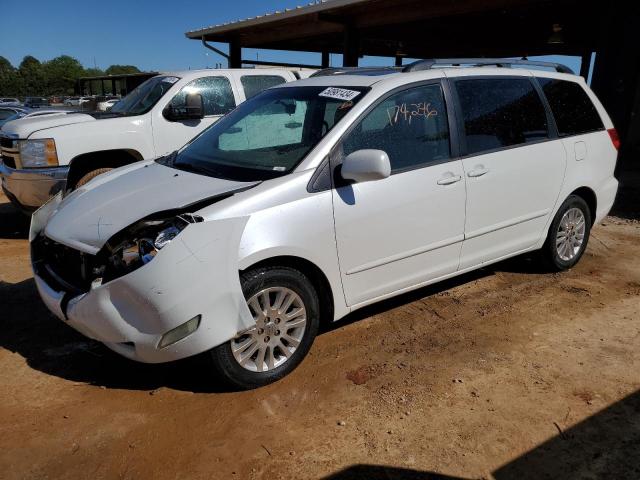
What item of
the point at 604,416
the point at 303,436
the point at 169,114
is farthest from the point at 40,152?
the point at 604,416

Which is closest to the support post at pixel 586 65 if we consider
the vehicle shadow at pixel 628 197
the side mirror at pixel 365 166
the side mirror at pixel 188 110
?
the vehicle shadow at pixel 628 197

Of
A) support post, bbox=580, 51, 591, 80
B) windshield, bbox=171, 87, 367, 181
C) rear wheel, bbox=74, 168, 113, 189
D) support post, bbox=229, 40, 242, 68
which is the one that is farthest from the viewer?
support post, bbox=229, 40, 242, 68

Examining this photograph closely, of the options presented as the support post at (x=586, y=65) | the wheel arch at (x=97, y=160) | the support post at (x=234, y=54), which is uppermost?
the support post at (x=234, y=54)

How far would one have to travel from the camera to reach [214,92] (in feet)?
23.0

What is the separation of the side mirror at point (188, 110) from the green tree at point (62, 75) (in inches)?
2458

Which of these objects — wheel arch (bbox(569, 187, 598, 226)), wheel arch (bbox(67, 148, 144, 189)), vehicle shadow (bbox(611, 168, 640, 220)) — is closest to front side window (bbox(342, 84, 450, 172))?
wheel arch (bbox(569, 187, 598, 226))

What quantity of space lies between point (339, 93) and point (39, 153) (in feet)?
12.7

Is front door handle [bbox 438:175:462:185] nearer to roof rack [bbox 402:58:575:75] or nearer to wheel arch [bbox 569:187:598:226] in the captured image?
roof rack [bbox 402:58:575:75]

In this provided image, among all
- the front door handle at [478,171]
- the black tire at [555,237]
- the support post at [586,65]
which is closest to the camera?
the front door handle at [478,171]

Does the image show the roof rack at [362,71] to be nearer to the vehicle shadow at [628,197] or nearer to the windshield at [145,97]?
the windshield at [145,97]

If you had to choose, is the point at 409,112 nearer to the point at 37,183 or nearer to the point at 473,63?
the point at 473,63

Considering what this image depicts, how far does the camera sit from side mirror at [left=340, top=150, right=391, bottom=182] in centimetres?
317

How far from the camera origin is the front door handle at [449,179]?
3784 millimetres

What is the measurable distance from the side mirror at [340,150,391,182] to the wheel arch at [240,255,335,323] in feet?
1.94
